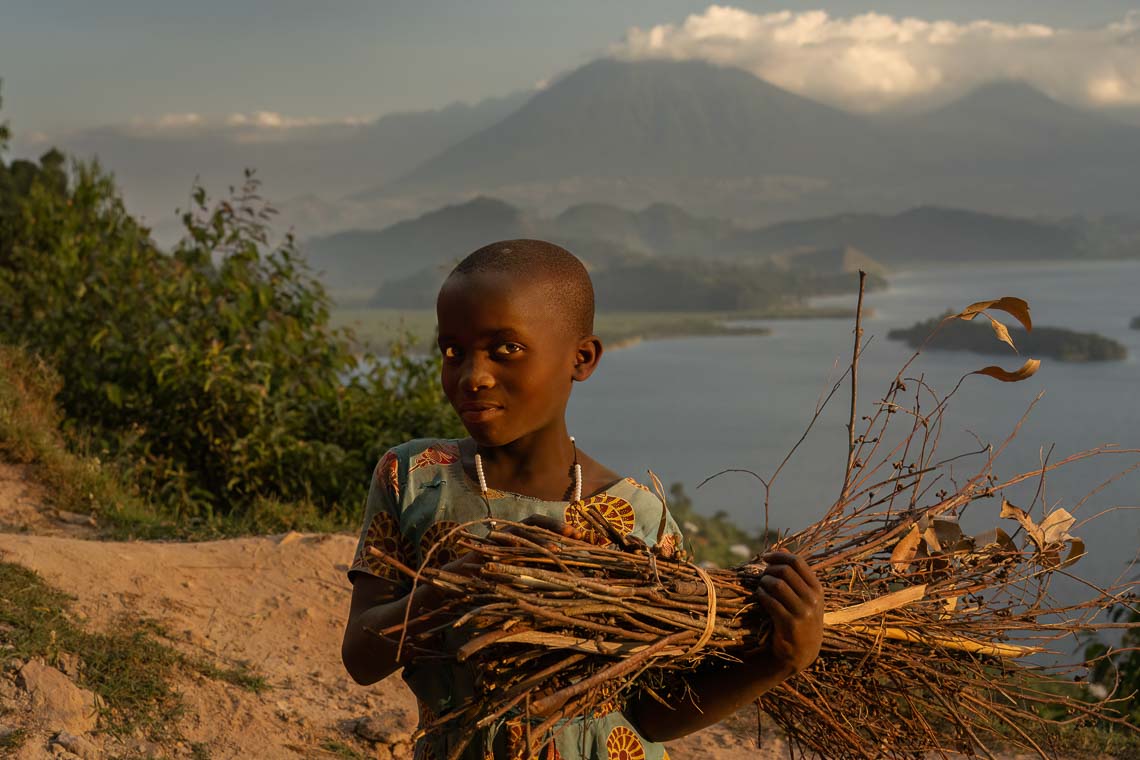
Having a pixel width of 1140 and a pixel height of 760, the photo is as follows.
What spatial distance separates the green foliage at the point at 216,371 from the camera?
643 centimetres

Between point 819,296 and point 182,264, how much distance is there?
19083 millimetres

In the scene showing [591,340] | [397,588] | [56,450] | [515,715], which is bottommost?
[56,450]

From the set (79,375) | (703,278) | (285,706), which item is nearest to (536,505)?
(285,706)

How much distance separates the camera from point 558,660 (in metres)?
1.51

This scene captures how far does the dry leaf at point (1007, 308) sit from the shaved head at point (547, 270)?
26.4 inches

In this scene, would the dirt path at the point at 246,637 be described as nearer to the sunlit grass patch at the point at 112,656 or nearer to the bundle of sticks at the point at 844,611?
the sunlit grass patch at the point at 112,656

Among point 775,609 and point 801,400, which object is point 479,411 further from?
point 801,400

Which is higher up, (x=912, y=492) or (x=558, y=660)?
(x=912, y=492)

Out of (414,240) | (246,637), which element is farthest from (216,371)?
(414,240)

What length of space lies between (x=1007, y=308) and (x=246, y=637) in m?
3.37

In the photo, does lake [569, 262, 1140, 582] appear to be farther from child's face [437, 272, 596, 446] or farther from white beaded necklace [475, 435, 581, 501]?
child's face [437, 272, 596, 446]

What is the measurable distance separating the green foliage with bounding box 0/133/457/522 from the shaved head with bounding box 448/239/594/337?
4.78 m

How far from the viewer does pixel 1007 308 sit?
195 centimetres

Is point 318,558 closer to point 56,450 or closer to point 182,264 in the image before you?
point 56,450
